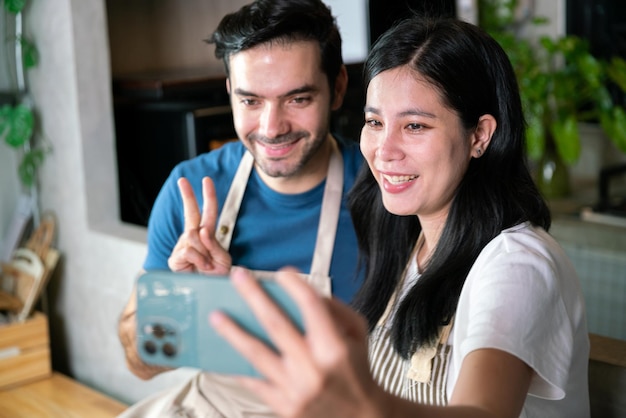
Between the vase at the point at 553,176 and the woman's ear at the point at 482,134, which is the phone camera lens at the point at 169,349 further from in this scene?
the vase at the point at 553,176

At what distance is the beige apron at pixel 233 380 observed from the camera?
1.69m

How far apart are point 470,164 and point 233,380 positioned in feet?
2.29

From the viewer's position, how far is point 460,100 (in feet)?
4.22

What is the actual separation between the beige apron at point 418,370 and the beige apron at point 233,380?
27cm

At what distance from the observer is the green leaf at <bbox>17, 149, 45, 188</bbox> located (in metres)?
2.63

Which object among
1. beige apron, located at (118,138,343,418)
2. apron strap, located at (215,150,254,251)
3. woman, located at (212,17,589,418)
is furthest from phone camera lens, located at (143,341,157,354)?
apron strap, located at (215,150,254,251)

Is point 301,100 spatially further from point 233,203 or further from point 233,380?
point 233,380

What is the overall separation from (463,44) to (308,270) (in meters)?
0.70

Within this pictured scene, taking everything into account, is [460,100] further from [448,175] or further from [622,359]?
[622,359]

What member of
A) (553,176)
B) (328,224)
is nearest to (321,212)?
(328,224)

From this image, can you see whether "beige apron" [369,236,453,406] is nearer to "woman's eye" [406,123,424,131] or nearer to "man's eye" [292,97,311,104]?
"woman's eye" [406,123,424,131]

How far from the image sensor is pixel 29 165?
265 centimetres

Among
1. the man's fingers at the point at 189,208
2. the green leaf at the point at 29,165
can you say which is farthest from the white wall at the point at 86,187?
the man's fingers at the point at 189,208

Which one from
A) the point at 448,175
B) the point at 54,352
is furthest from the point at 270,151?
the point at 54,352
